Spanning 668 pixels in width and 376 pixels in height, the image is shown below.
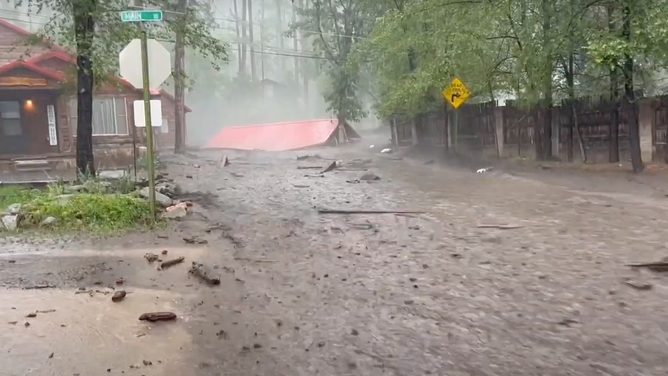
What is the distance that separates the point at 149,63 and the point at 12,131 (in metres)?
21.1

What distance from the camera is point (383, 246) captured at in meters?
9.64

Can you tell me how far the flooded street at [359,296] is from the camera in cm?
503

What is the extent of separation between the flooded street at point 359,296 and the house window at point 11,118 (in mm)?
19062

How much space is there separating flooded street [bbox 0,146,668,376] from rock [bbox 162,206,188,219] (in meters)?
0.46

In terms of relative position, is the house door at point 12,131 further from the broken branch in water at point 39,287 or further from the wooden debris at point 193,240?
the broken branch in water at point 39,287

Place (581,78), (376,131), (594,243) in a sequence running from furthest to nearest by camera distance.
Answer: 1. (376,131)
2. (581,78)
3. (594,243)

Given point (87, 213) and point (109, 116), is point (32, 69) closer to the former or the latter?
point (109, 116)

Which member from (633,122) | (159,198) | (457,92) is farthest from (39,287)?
(457,92)

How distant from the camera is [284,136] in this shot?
49.1 meters

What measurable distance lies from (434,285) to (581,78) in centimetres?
1541

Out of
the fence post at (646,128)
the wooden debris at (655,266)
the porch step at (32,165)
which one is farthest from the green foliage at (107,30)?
the fence post at (646,128)

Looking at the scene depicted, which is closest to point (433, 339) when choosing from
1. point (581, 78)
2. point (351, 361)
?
point (351, 361)

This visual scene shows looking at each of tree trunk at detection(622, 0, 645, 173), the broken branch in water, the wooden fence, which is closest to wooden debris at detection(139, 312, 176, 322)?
the broken branch in water

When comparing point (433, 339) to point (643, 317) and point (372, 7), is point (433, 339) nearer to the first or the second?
point (643, 317)
